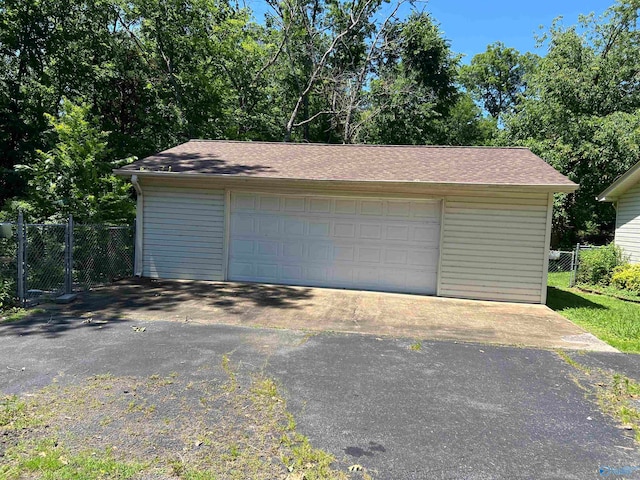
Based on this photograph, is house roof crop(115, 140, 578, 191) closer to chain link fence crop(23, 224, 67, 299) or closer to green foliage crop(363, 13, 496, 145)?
chain link fence crop(23, 224, 67, 299)

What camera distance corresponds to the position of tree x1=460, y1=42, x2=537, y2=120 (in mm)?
35062

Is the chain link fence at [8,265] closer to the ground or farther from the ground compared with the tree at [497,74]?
closer to the ground

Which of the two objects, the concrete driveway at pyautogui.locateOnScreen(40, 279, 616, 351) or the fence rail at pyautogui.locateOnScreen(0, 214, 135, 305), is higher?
the fence rail at pyautogui.locateOnScreen(0, 214, 135, 305)

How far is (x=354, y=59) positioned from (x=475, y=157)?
14.9 m

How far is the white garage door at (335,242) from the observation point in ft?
29.4

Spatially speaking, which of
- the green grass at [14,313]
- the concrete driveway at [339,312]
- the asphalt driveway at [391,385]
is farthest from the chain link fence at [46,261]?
the asphalt driveway at [391,385]

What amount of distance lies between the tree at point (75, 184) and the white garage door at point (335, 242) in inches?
109

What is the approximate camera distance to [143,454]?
2.73 meters

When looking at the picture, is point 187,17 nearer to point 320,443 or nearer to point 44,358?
point 44,358

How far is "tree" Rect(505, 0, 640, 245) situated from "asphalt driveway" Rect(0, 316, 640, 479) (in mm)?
15236

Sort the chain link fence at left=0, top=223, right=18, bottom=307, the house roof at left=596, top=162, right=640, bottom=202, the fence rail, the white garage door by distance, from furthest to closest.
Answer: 1. the house roof at left=596, top=162, right=640, bottom=202
2. the white garage door
3. the fence rail
4. the chain link fence at left=0, top=223, right=18, bottom=307

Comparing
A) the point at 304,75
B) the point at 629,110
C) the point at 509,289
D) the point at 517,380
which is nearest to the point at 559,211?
the point at 629,110

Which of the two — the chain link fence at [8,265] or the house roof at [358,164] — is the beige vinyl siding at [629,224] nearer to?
the house roof at [358,164]

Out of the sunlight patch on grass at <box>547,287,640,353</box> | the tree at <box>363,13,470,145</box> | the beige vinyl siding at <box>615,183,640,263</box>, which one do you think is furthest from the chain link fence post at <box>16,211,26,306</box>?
the tree at <box>363,13,470,145</box>
